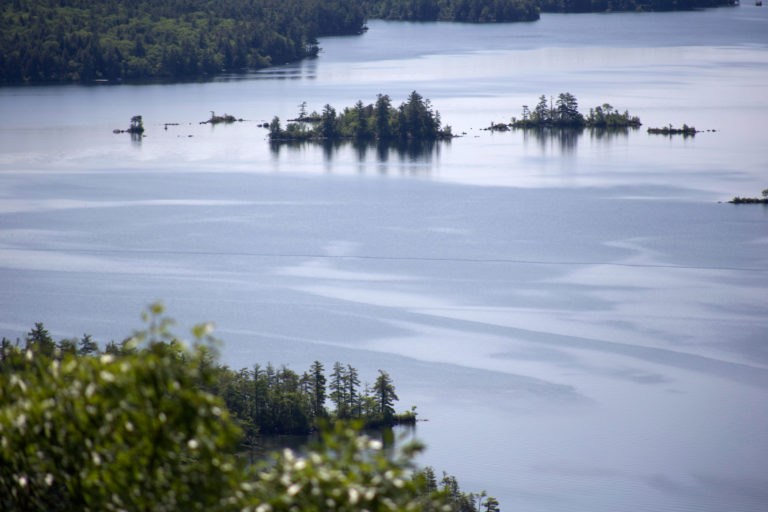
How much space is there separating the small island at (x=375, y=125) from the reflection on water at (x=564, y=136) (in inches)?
129

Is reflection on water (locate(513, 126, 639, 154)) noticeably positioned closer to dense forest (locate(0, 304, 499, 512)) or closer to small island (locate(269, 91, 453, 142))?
small island (locate(269, 91, 453, 142))

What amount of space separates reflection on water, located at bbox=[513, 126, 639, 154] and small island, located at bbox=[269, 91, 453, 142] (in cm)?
329

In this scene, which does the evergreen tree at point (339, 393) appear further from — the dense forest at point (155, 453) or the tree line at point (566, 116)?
the tree line at point (566, 116)

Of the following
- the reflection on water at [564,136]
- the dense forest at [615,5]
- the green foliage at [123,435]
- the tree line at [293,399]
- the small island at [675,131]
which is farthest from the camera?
the dense forest at [615,5]

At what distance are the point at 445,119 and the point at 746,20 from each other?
46.0 metres

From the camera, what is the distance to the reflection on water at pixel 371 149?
39.5 metres

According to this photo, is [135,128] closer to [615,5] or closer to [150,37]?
[150,37]

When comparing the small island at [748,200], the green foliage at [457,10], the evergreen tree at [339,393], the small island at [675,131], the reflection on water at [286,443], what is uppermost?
the green foliage at [457,10]

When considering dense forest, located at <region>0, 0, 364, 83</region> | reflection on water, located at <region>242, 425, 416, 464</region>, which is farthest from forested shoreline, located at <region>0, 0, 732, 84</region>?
reflection on water, located at <region>242, 425, 416, 464</region>

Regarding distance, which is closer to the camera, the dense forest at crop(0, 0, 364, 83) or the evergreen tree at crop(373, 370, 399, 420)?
the evergreen tree at crop(373, 370, 399, 420)

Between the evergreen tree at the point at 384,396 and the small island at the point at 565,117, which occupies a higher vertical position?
the small island at the point at 565,117

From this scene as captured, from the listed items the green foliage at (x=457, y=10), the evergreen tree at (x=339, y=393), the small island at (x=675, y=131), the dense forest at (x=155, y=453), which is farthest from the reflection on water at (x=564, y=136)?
the green foliage at (x=457, y=10)

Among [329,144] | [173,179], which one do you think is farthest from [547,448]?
[329,144]

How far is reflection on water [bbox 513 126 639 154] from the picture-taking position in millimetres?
40938
